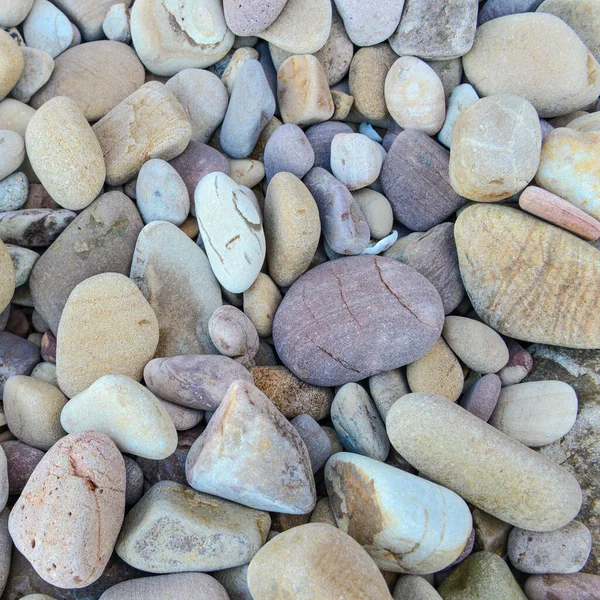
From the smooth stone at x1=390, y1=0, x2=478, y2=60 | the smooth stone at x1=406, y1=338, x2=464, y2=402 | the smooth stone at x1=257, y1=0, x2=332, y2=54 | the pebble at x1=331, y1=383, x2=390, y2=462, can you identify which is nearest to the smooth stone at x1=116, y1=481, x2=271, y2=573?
the pebble at x1=331, y1=383, x2=390, y2=462

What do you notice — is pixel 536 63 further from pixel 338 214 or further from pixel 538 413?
pixel 538 413

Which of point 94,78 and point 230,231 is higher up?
point 94,78

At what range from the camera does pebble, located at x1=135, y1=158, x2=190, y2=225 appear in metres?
1.93

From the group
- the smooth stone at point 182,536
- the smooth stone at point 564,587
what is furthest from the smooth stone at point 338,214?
the smooth stone at point 564,587

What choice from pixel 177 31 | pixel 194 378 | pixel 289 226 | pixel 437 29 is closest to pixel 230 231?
pixel 289 226

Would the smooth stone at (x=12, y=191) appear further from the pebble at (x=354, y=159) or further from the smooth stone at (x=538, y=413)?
the smooth stone at (x=538, y=413)

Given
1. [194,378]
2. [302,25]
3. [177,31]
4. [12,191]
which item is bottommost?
[194,378]

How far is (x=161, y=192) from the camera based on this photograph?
194cm

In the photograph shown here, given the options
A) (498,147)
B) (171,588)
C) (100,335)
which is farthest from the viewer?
(498,147)

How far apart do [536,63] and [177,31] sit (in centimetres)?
134

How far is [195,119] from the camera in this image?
2.14 metres

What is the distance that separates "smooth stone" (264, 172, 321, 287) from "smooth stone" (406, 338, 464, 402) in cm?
52

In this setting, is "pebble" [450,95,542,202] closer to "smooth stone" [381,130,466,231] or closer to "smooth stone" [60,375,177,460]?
"smooth stone" [381,130,466,231]

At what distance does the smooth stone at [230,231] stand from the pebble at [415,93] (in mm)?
715
